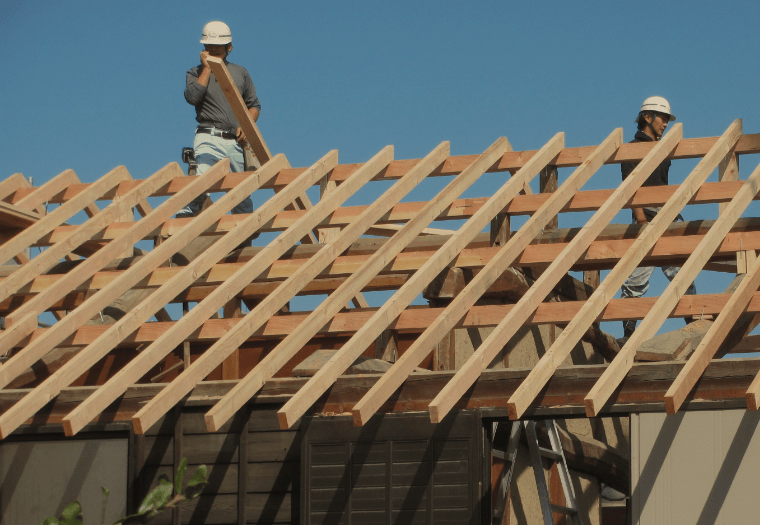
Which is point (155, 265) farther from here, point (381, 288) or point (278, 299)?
point (381, 288)

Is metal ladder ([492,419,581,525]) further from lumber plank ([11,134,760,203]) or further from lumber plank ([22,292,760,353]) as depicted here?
lumber plank ([11,134,760,203])

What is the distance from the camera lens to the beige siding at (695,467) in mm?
6312

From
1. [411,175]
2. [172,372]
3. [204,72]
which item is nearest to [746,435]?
[411,175]

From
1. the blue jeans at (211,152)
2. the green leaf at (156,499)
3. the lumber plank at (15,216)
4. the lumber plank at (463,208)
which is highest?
the blue jeans at (211,152)

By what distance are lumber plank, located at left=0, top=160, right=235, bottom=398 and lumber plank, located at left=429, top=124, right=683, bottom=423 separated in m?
2.72

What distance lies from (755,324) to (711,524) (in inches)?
85.1

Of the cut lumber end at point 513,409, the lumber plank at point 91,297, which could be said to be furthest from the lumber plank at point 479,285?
the lumber plank at point 91,297

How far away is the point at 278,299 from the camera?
740cm

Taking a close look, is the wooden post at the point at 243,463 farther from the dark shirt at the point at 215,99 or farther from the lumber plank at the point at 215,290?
the dark shirt at the point at 215,99

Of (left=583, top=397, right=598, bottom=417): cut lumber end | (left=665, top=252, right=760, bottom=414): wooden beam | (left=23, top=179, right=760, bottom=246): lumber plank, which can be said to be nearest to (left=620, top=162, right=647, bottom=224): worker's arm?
(left=23, top=179, right=760, bottom=246): lumber plank

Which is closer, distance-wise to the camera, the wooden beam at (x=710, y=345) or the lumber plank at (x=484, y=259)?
the wooden beam at (x=710, y=345)

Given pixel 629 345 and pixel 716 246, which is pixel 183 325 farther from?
pixel 716 246

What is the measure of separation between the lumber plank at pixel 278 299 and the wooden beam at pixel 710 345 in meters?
2.42

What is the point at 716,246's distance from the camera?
23.2 feet
